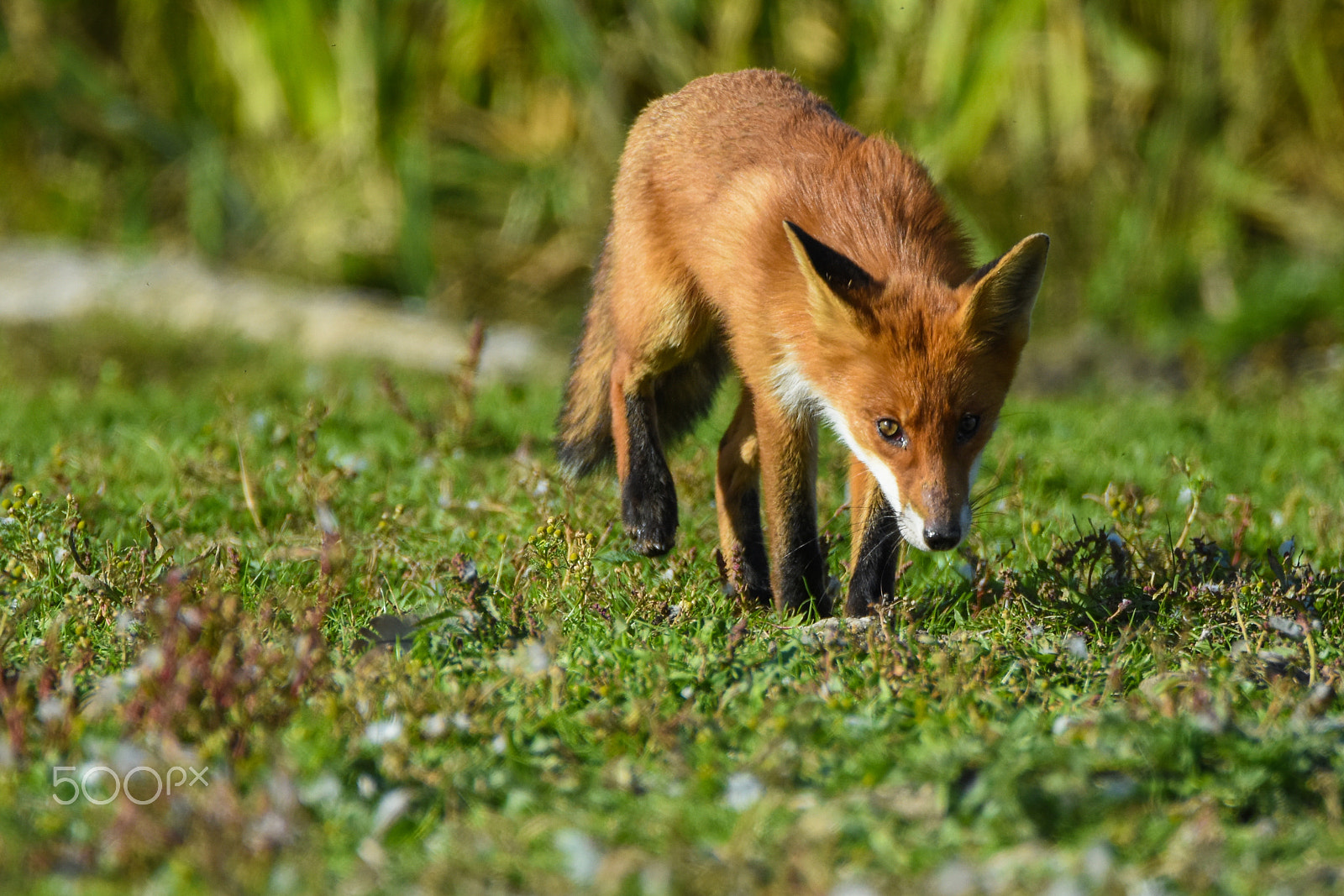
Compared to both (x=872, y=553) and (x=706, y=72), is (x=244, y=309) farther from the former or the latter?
(x=872, y=553)

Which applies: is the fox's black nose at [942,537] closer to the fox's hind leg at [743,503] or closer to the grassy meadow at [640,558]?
the grassy meadow at [640,558]

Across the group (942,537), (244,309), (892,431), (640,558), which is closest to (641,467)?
(640,558)

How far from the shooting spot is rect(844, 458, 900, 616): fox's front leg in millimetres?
4223

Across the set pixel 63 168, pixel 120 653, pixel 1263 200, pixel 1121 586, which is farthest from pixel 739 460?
pixel 63 168

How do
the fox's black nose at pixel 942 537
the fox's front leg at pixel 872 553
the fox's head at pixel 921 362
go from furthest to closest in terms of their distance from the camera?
the fox's front leg at pixel 872 553 < the fox's head at pixel 921 362 < the fox's black nose at pixel 942 537

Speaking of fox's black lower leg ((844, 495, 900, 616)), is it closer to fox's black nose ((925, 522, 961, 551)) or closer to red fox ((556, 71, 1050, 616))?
red fox ((556, 71, 1050, 616))

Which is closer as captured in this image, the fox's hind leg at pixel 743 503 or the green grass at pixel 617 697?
the green grass at pixel 617 697

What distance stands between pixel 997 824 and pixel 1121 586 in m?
1.80

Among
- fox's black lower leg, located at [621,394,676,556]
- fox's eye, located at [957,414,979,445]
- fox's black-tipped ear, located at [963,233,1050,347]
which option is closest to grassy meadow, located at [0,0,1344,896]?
fox's black lower leg, located at [621,394,676,556]

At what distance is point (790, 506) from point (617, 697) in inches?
46.4

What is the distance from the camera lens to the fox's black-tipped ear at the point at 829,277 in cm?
379

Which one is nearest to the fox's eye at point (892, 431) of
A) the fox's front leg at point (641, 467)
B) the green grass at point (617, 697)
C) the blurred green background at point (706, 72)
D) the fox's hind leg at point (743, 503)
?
the green grass at point (617, 697)

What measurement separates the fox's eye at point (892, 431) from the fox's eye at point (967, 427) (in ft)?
0.53

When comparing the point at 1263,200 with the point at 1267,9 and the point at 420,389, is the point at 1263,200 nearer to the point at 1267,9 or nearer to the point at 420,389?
the point at 1267,9
